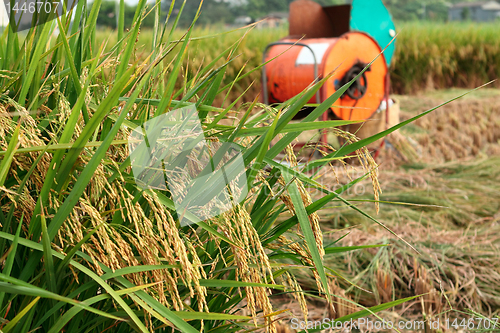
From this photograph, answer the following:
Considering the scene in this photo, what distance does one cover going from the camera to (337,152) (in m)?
0.94

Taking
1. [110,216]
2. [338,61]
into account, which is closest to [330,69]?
[338,61]

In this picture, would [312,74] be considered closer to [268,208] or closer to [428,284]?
[428,284]

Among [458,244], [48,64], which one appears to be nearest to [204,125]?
[48,64]

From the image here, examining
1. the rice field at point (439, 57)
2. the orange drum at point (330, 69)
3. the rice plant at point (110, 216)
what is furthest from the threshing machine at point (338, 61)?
the rice field at point (439, 57)

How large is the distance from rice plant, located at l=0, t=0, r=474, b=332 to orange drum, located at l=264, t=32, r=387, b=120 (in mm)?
2742

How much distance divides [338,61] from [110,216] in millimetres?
3195

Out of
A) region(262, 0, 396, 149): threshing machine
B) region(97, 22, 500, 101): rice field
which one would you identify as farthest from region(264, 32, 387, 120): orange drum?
region(97, 22, 500, 101): rice field

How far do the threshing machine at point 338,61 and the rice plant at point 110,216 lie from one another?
2.54 m

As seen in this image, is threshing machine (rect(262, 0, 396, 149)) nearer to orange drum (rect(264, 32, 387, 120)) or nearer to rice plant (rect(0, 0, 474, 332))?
orange drum (rect(264, 32, 387, 120))

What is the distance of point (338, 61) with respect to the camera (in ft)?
12.3

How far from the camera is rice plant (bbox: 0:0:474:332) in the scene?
71cm

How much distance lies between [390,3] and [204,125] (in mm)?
52791

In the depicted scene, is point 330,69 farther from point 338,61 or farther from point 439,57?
point 439,57

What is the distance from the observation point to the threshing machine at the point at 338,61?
365 centimetres
